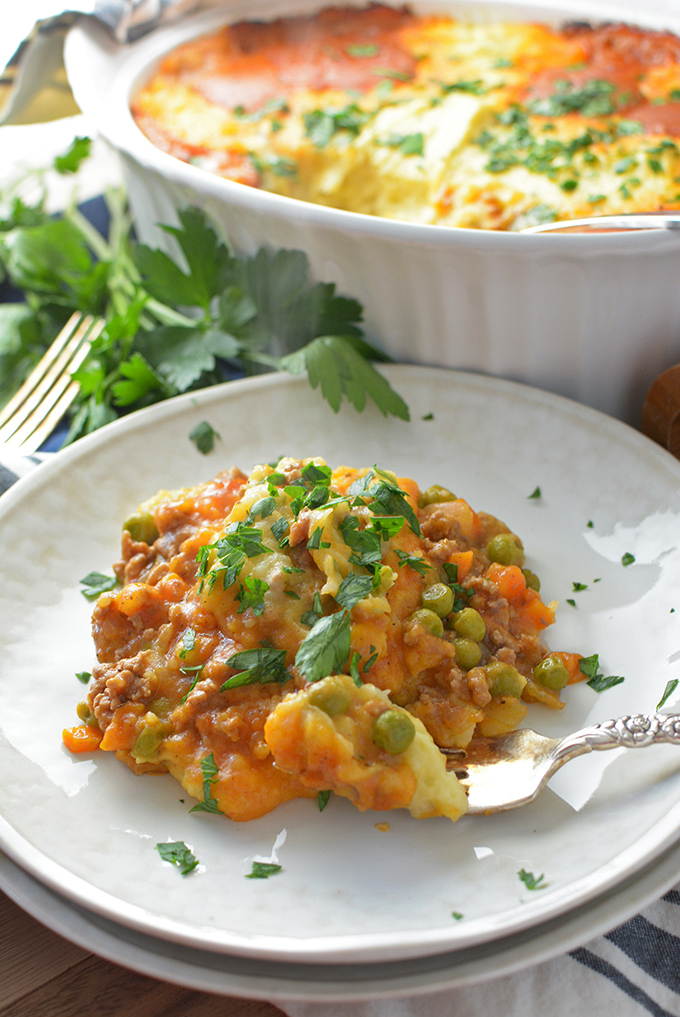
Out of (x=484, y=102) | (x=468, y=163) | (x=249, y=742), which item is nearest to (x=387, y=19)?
(x=484, y=102)

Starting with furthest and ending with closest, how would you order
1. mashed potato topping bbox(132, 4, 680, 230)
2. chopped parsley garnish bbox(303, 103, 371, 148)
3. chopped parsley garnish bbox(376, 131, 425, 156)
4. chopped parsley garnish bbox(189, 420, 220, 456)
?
chopped parsley garnish bbox(303, 103, 371, 148) < chopped parsley garnish bbox(376, 131, 425, 156) < mashed potato topping bbox(132, 4, 680, 230) < chopped parsley garnish bbox(189, 420, 220, 456)

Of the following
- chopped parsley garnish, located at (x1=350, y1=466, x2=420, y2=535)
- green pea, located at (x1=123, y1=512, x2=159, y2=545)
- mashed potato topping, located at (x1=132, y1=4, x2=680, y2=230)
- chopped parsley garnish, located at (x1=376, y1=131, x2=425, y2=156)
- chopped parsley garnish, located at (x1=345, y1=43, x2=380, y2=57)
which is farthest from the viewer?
chopped parsley garnish, located at (x1=345, y1=43, x2=380, y2=57)

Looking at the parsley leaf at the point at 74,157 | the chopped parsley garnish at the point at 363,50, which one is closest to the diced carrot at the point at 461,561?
the parsley leaf at the point at 74,157

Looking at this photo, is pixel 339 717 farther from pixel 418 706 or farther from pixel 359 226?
pixel 359 226

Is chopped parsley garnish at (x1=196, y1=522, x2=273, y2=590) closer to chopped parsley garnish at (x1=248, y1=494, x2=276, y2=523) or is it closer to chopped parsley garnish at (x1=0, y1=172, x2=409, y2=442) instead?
chopped parsley garnish at (x1=248, y1=494, x2=276, y2=523)

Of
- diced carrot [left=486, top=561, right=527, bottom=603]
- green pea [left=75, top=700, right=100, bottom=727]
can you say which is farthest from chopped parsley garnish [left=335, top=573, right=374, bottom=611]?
green pea [left=75, top=700, right=100, bottom=727]

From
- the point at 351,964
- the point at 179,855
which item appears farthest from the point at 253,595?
the point at 351,964

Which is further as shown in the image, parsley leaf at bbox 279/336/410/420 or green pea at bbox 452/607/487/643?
parsley leaf at bbox 279/336/410/420

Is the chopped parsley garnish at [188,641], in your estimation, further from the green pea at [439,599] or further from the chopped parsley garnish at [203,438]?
the chopped parsley garnish at [203,438]
